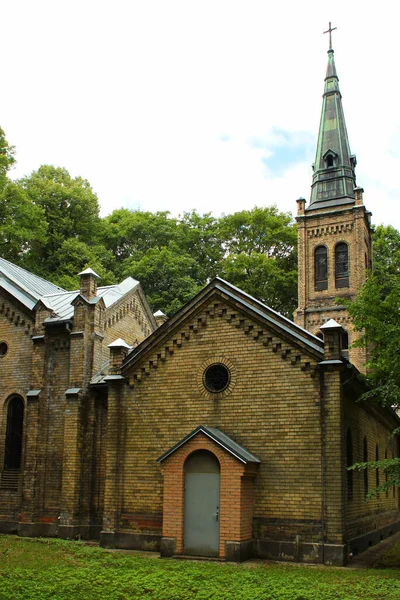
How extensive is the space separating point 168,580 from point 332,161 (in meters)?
33.3

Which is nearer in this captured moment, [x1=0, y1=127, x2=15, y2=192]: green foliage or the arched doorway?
the arched doorway

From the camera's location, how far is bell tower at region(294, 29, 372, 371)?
36.9 metres

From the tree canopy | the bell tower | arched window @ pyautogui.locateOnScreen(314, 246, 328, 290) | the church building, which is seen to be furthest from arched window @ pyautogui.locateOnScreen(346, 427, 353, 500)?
arched window @ pyautogui.locateOnScreen(314, 246, 328, 290)

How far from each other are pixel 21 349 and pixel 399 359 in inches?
459

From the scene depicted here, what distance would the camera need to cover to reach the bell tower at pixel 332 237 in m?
36.9

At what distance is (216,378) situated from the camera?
637 inches

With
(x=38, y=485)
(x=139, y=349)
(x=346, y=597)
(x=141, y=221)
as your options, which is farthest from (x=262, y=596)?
(x=141, y=221)

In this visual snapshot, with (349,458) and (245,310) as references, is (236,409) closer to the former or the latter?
(245,310)

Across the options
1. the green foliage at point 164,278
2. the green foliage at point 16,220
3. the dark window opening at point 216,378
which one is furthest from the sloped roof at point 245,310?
the green foliage at point 164,278

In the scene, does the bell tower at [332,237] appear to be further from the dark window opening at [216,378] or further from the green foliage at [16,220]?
the dark window opening at [216,378]

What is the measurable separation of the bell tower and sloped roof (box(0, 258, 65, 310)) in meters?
18.9

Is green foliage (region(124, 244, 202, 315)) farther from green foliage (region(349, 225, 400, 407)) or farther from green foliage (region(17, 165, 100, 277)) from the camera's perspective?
green foliage (region(349, 225, 400, 407))

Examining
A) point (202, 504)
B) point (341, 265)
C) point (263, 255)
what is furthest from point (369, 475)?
point (263, 255)

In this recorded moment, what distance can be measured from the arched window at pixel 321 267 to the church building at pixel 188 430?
674 inches
